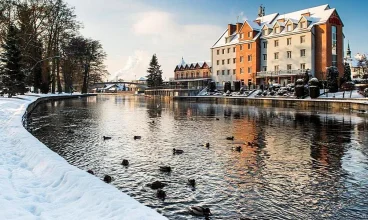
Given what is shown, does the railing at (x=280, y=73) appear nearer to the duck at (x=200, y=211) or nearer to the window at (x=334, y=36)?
the window at (x=334, y=36)

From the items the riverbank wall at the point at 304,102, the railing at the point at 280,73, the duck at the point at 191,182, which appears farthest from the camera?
the railing at the point at 280,73

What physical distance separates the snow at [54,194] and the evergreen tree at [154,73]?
91249mm

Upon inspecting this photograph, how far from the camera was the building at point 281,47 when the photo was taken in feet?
190

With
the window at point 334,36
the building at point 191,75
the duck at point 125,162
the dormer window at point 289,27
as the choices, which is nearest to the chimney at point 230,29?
the building at point 191,75

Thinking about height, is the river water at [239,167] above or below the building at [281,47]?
below

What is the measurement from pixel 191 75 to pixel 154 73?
1205 centimetres

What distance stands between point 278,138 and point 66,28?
1944 inches

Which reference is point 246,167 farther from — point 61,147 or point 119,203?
point 61,147

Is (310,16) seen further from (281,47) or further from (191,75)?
(191,75)

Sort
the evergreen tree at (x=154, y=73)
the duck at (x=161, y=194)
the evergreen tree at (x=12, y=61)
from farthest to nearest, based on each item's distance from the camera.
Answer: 1. the evergreen tree at (x=154, y=73)
2. the evergreen tree at (x=12, y=61)
3. the duck at (x=161, y=194)

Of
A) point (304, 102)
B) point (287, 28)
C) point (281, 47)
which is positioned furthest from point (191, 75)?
point (304, 102)

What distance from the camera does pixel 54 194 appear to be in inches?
269

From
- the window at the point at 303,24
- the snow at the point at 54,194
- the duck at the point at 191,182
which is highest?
the window at the point at 303,24

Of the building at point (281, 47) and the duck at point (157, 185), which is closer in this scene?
the duck at point (157, 185)
